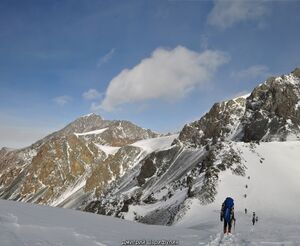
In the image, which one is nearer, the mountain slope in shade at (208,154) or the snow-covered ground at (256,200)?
the snow-covered ground at (256,200)

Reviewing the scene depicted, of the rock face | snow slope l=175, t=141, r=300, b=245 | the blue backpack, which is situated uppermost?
the rock face

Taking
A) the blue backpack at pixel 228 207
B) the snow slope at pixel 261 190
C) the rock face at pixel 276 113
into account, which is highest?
the rock face at pixel 276 113

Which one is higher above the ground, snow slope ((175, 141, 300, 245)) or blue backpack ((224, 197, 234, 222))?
snow slope ((175, 141, 300, 245))

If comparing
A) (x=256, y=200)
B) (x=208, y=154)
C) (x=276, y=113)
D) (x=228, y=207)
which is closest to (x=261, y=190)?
(x=256, y=200)

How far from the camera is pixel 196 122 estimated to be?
199 m

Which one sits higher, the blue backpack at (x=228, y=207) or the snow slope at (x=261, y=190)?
the snow slope at (x=261, y=190)

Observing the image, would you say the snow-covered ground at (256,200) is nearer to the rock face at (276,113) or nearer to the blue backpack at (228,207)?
the blue backpack at (228,207)

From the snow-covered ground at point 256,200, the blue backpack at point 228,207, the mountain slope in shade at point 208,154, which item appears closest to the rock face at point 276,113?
the mountain slope in shade at point 208,154

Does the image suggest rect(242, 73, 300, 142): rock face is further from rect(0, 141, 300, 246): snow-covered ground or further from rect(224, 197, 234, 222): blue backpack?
rect(224, 197, 234, 222): blue backpack

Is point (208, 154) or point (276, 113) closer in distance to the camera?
Result: point (208, 154)

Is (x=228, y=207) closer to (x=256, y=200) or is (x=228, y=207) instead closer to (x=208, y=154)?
(x=256, y=200)

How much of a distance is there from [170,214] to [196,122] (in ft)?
446

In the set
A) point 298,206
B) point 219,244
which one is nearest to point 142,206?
point 298,206

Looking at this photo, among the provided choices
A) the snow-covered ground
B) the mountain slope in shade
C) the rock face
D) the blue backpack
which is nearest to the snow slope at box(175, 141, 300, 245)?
the snow-covered ground
